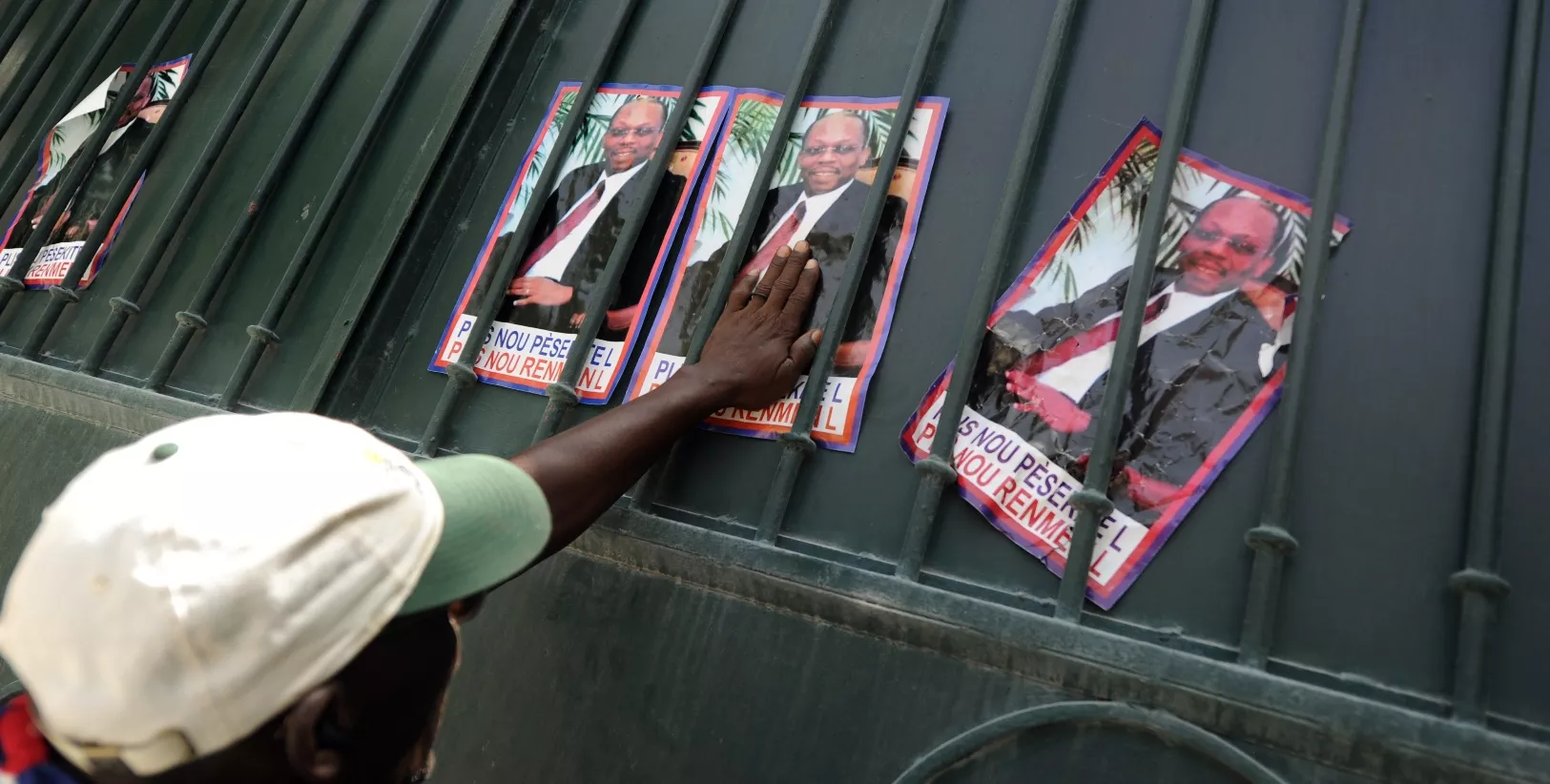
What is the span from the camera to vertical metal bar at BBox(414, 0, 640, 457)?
1867 mm

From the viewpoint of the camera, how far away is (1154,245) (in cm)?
138

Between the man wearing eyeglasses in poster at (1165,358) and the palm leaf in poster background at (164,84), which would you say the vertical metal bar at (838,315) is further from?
the palm leaf in poster background at (164,84)

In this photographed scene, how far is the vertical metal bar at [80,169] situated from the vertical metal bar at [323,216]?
82cm

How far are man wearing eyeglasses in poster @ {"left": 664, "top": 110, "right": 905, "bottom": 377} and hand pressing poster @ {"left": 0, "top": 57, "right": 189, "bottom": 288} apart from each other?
1857 millimetres

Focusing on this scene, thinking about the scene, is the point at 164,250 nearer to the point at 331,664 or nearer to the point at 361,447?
the point at 361,447

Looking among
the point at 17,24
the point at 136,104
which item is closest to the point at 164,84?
the point at 136,104

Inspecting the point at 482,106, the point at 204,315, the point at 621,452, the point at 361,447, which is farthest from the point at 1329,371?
the point at 204,315

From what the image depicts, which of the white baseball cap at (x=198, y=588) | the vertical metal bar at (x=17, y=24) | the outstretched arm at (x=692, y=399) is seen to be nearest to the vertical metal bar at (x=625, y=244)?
the outstretched arm at (x=692, y=399)

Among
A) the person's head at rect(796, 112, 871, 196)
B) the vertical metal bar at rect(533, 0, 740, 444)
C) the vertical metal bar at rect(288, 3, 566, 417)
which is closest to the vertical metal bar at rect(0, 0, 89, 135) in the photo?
the vertical metal bar at rect(288, 3, 566, 417)

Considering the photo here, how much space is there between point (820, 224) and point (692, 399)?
40 cm

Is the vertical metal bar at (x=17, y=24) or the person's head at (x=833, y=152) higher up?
the vertical metal bar at (x=17, y=24)

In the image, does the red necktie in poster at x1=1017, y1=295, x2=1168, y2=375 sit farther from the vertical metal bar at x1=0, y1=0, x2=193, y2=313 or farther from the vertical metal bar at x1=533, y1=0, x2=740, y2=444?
the vertical metal bar at x1=0, y1=0, x2=193, y2=313

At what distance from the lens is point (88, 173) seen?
263cm

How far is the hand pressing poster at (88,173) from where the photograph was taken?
2617mm
